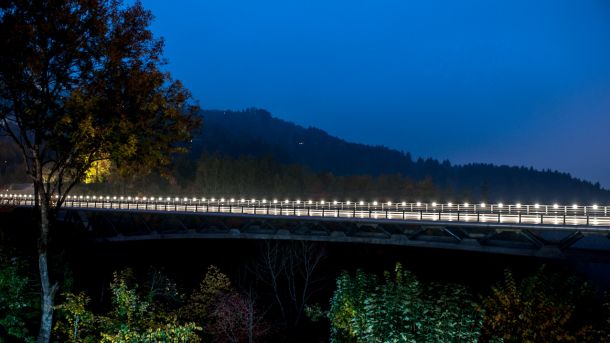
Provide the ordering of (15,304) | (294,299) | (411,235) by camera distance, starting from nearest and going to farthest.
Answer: (15,304), (411,235), (294,299)

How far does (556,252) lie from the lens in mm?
27406

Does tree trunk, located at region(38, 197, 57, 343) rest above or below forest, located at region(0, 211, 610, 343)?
above

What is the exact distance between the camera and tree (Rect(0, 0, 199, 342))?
609 inches

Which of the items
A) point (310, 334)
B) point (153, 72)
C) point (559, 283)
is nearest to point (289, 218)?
point (310, 334)

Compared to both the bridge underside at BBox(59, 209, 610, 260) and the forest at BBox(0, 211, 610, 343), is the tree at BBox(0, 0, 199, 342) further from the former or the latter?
the bridge underside at BBox(59, 209, 610, 260)

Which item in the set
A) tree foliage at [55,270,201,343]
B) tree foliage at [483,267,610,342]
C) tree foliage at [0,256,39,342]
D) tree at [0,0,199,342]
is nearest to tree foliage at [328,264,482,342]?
tree foliage at [483,267,610,342]

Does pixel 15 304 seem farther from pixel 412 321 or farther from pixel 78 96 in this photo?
pixel 412 321

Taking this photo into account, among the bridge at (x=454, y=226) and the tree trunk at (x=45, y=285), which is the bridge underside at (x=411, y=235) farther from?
the tree trunk at (x=45, y=285)

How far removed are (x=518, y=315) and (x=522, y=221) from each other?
12.3 m

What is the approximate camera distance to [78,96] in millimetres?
15711

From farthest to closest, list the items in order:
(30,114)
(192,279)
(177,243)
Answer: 1. (177,243)
2. (192,279)
3. (30,114)

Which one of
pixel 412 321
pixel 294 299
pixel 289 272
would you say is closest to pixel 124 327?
pixel 412 321

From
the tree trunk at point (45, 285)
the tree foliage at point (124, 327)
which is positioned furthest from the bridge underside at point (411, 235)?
the tree trunk at point (45, 285)

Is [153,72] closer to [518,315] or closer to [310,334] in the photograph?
[518,315]
